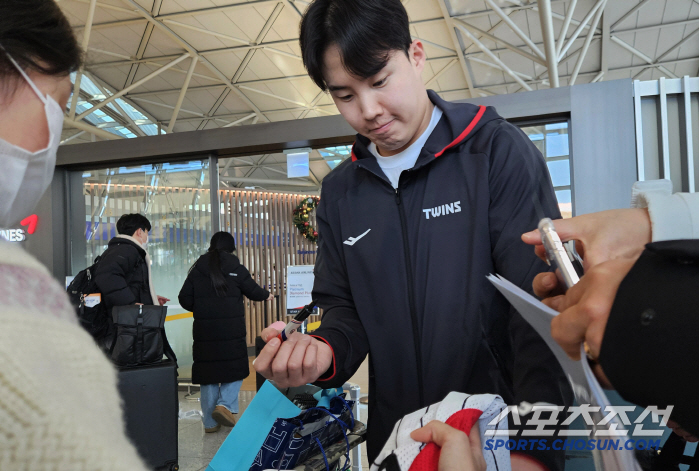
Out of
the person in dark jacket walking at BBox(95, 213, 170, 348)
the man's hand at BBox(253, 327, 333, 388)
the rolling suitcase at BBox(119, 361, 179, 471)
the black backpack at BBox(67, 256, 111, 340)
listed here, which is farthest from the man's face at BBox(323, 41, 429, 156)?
the black backpack at BBox(67, 256, 111, 340)

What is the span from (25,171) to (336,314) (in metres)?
0.74

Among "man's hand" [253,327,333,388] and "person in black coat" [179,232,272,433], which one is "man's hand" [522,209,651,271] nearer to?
"man's hand" [253,327,333,388]

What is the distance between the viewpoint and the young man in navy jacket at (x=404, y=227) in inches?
42.8

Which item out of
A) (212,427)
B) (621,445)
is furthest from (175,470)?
(621,445)

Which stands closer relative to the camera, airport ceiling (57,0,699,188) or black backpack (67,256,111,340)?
black backpack (67,256,111,340)

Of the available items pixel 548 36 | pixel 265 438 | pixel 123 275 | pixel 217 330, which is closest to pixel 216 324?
pixel 217 330

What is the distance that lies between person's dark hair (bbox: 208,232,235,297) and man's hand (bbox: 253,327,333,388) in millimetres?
4094

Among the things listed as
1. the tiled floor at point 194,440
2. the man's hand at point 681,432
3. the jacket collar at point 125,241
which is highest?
the jacket collar at point 125,241

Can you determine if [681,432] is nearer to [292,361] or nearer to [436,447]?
[436,447]

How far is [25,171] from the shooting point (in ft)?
2.95

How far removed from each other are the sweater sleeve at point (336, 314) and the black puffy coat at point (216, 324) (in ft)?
12.5

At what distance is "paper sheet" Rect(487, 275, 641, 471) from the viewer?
0.39 metres

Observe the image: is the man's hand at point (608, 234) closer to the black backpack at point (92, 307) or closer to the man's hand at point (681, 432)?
the man's hand at point (681, 432)

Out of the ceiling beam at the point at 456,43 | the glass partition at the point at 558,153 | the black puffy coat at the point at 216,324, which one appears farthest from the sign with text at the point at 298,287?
the ceiling beam at the point at 456,43
